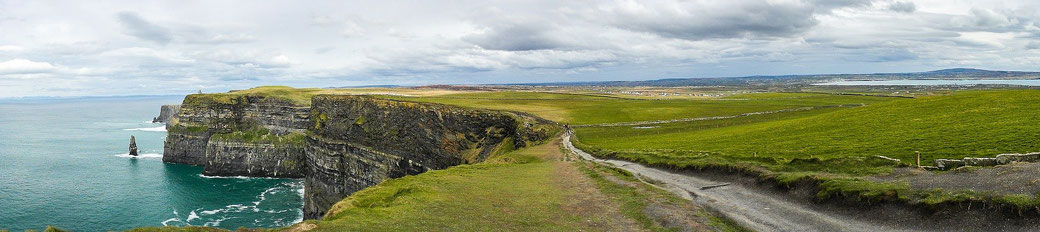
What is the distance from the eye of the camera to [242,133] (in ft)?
389

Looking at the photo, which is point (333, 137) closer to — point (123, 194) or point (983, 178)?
point (123, 194)

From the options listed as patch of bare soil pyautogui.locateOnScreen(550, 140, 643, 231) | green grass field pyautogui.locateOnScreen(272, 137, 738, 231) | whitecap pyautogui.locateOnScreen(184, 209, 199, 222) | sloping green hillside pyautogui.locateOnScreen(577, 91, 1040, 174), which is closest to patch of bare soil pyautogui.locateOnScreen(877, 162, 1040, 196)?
sloping green hillside pyautogui.locateOnScreen(577, 91, 1040, 174)

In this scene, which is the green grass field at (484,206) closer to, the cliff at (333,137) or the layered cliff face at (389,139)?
the cliff at (333,137)

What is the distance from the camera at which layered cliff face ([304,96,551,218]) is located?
8050 cm

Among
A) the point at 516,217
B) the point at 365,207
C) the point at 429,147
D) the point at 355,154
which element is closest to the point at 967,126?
the point at 516,217

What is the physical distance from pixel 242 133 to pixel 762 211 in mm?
120679

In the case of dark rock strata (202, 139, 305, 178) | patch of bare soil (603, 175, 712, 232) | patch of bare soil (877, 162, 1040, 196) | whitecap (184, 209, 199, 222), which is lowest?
whitecap (184, 209, 199, 222)

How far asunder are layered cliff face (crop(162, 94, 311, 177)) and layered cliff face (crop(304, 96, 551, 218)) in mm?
11040

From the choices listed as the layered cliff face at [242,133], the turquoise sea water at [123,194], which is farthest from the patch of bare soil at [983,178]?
the layered cliff face at [242,133]

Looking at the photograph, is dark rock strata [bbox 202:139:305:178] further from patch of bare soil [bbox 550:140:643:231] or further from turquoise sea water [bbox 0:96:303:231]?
patch of bare soil [bbox 550:140:643:231]

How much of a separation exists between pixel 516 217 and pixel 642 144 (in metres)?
41.3

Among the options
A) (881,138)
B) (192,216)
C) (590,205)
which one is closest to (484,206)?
(590,205)

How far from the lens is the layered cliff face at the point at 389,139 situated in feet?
264

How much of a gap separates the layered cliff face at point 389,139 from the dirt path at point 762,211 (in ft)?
134
